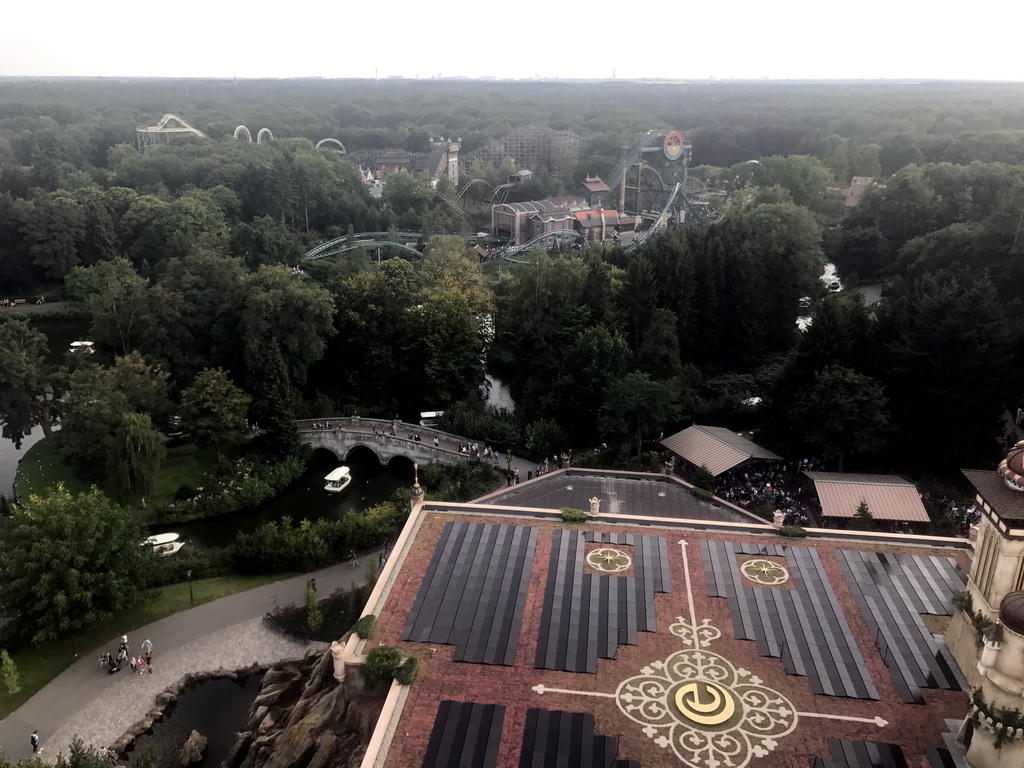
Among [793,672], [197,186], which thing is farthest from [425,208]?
[793,672]

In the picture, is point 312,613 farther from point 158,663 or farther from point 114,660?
point 114,660

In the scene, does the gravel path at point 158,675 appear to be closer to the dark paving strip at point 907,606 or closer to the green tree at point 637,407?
the green tree at point 637,407

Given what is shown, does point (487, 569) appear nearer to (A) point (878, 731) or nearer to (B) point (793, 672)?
(B) point (793, 672)

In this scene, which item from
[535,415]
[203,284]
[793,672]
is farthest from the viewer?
[203,284]

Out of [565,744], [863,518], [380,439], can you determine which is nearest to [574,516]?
[565,744]

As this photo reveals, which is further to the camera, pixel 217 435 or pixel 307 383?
pixel 307 383

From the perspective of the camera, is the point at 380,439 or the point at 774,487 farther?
the point at 380,439
